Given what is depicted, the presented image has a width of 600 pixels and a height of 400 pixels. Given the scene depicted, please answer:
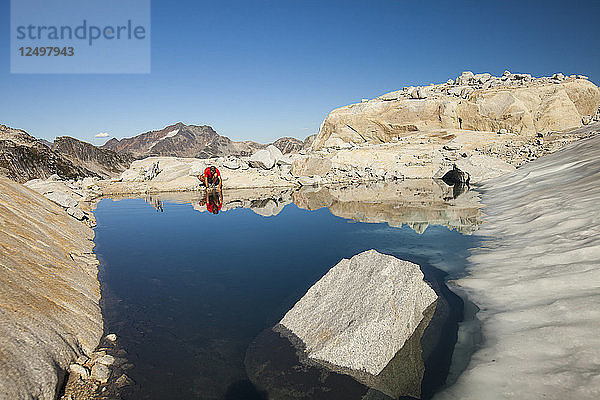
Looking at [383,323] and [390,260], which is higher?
[390,260]

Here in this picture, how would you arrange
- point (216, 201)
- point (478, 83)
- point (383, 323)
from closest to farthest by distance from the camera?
1. point (383, 323)
2. point (216, 201)
3. point (478, 83)

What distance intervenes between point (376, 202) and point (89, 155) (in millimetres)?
49206

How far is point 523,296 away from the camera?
19.6 ft

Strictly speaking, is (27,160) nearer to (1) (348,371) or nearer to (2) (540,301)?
(1) (348,371)

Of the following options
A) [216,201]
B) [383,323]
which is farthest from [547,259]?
[216,201]

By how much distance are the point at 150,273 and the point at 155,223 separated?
7.18 metres

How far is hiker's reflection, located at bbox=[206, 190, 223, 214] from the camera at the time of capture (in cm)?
1923

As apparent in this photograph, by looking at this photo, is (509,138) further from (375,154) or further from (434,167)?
(375,154)

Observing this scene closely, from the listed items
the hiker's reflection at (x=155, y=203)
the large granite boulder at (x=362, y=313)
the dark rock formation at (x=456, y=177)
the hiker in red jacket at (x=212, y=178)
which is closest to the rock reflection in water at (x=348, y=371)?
the large granite boulder at (x=362, y=313)

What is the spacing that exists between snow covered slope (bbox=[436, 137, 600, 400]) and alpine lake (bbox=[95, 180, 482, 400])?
0.42m

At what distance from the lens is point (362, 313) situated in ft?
17.9

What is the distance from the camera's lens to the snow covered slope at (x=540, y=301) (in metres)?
3.97

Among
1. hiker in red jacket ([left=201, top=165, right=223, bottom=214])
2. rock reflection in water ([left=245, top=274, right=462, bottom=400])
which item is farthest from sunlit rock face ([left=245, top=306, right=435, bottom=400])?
hiker in red jacket ([left=201, top=165, right=223, bottom=214])

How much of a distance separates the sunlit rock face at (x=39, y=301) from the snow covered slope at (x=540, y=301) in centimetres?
506
